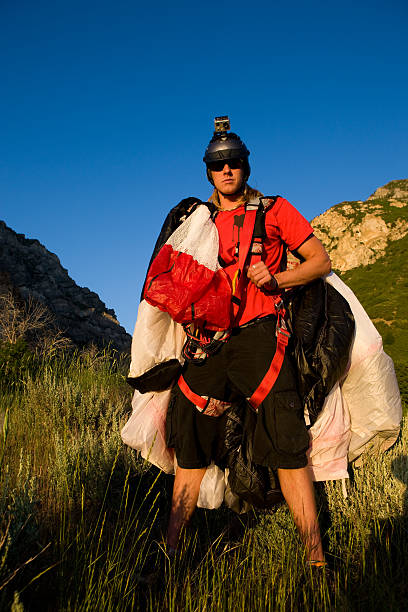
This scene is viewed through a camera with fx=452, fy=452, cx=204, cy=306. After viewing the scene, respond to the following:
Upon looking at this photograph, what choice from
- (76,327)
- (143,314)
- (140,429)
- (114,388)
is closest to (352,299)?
(143,314)

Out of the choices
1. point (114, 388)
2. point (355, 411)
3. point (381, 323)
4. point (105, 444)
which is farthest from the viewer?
point (381, 323)

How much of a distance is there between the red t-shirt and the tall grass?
45.1 inches

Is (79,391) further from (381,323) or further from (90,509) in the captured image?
(381,323)

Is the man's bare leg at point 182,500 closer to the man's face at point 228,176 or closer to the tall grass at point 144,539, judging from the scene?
the tall grass at point 144,539

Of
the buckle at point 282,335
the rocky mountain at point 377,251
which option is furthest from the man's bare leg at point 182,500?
the rocky mountain at point 377,251

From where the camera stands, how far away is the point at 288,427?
8.20 feet

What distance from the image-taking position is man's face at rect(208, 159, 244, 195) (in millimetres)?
2912

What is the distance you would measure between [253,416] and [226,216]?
1284 mm

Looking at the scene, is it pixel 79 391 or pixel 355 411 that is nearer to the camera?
pixel 355 411

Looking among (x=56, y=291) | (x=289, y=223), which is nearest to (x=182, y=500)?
(x=289, y=223)

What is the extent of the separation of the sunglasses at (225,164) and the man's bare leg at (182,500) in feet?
6.36

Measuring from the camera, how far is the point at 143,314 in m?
2.97

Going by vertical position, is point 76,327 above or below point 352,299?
above

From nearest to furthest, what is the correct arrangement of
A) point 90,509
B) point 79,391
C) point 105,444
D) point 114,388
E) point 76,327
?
point 90,509 < point 105,444 < point 79,391 < point 114,388 < point 76,327
